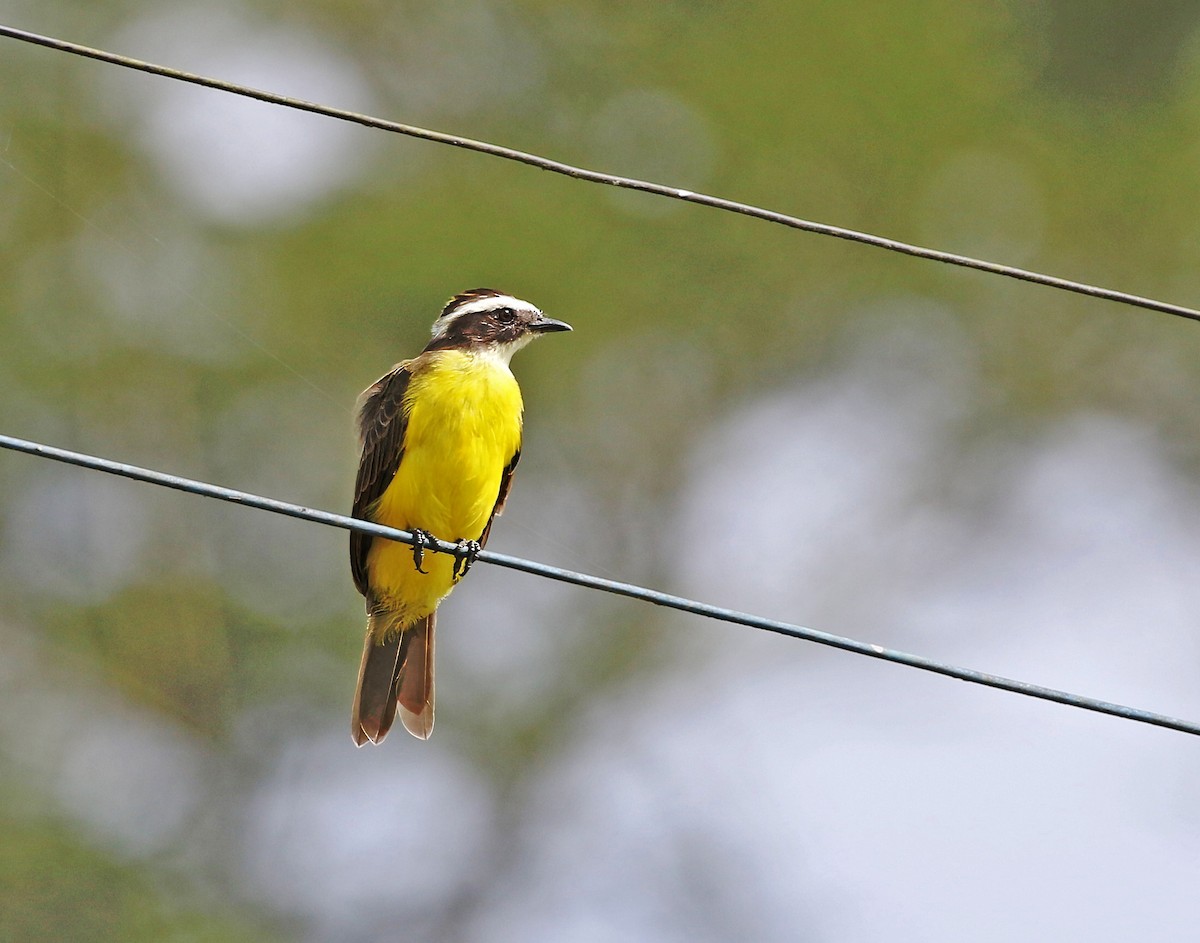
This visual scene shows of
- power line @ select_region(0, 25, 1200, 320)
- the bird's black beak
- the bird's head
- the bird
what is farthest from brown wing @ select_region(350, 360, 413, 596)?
power line @ select_region(0, 25, 1200, 320)

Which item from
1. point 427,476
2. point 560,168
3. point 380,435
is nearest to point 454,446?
point 427,476

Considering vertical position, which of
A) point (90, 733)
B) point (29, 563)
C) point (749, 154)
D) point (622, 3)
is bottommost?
point (90, 733)

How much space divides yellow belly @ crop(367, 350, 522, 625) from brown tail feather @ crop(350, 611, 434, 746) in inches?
27.9

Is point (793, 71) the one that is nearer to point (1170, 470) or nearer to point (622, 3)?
point (622, 3)

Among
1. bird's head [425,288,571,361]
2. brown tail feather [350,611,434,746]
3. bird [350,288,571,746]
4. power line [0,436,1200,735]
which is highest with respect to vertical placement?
bird's head [425,288,571,361]

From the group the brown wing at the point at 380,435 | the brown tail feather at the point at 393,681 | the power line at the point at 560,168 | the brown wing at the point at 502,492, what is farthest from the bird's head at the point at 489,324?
the power line at the point at 560,168

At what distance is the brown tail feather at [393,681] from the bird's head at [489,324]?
1062 mm

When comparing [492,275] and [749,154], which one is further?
[749,154]

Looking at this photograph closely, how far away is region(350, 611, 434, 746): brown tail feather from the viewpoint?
20.5 feet

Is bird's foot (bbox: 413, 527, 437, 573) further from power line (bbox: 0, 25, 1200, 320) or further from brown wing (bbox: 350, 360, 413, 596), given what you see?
power line (bbox: 0, 25, 1200, 320)

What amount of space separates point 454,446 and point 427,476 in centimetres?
13

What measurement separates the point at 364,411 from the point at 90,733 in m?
8.70

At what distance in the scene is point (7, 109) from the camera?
13781 mm

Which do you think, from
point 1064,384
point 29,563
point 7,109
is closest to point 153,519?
point 29,563
